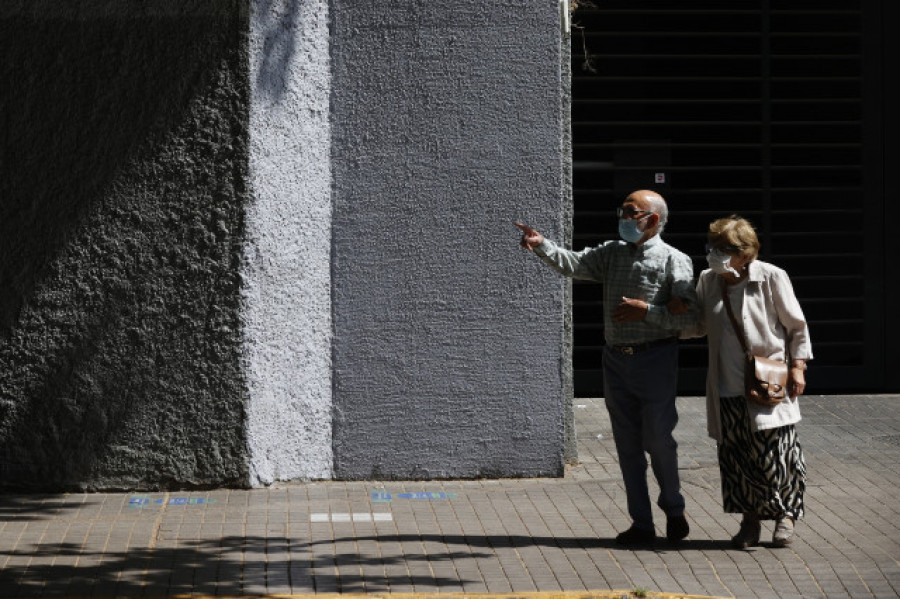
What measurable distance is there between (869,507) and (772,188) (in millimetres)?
4755

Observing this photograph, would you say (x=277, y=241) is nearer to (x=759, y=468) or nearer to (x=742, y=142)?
(x=759, y=468)

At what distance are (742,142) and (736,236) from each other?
219 inches

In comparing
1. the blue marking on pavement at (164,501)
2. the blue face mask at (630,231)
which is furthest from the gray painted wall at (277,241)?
the blue face mask at (630,231)

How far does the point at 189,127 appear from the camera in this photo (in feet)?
30.1

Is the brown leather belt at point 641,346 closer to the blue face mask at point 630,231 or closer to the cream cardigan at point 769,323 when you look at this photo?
the cream cardigan at point 769,323

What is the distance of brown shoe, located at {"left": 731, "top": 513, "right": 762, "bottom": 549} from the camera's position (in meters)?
7.82

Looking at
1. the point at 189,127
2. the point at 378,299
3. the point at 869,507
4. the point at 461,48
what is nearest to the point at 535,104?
the point at 461,48

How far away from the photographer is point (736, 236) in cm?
771

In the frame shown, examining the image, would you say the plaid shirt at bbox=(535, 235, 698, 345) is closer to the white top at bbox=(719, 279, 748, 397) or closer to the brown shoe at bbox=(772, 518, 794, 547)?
the white top at bbox=(719, 279, 748, 397)

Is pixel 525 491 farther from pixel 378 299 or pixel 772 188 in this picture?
pixel 772 188

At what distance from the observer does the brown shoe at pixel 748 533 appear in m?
7.82

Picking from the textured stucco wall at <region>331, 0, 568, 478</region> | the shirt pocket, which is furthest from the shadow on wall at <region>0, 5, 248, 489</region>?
the shirt pocket

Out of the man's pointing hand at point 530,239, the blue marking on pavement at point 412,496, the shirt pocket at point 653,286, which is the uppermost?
the man's pointing hand at point 530,239

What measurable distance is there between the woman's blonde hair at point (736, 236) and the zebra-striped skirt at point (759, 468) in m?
0.77
